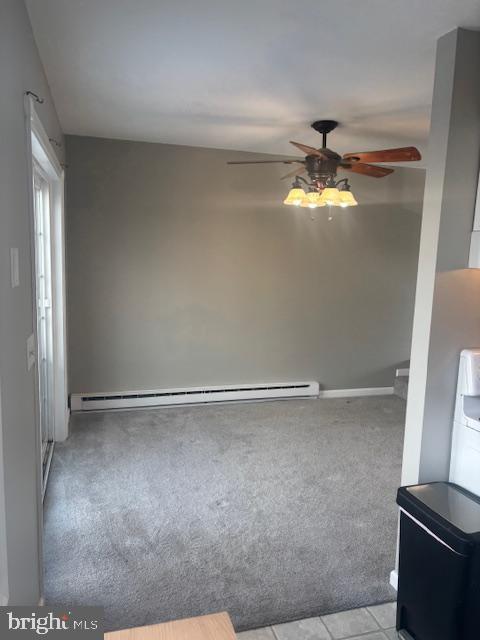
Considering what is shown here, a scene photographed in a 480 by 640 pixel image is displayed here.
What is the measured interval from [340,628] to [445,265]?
5.21 feet

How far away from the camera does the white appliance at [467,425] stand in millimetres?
1926

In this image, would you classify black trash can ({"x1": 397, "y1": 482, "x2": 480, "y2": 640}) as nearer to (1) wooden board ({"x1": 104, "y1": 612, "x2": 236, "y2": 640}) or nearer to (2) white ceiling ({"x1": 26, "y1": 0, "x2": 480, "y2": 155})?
(1) wooden board ({"x1": 104, "y1": 612, "x2": 236, "y2": 640})

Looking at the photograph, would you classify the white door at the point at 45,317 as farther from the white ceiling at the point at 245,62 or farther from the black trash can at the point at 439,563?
the black trash can at the point at 439,563

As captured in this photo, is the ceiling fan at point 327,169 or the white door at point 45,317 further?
the white door at point 45,317

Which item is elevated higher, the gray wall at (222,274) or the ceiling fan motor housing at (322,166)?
the ceiling fan motor housing at (322,166)

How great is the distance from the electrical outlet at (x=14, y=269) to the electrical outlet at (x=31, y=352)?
32cm

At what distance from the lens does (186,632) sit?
3.29 feet

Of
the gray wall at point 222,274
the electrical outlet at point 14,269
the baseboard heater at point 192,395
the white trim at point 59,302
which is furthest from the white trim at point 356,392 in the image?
the electrical outlet at point 14,269

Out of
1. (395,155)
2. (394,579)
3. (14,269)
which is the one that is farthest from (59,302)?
→ (394,579)

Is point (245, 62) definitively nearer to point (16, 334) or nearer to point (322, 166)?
point (322, 166)

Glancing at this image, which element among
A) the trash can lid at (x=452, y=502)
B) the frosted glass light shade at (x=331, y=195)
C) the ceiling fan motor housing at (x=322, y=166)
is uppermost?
the ceiling fan motor housing at (x=322, y=166)

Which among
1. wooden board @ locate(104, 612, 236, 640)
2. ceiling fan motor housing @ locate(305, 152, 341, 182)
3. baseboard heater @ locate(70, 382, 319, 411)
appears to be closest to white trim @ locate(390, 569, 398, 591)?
wooden board @ locate(104, 612, 236, 640)

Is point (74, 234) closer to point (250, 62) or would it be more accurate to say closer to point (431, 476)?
point (250, 62)

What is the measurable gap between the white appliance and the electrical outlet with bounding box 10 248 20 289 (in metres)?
1.81
